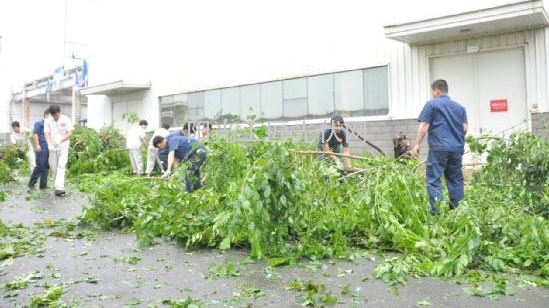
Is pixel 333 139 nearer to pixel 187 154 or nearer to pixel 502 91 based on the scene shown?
pixel 187 154

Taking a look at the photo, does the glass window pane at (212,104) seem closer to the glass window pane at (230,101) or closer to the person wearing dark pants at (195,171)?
the glass window pane at (230,101)

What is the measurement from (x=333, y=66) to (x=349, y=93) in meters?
0.93

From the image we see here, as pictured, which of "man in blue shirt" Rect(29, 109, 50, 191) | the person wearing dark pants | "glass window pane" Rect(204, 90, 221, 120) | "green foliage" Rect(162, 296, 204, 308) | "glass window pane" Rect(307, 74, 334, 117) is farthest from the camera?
"glass window pane" Rect(204, 90, 221, 120)

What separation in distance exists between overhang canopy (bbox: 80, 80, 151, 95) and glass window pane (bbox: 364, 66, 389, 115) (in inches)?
359

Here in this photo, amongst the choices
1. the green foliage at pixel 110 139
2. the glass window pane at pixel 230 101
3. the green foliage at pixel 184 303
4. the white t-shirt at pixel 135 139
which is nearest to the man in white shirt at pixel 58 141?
the white t-shirt at pixel 135 139

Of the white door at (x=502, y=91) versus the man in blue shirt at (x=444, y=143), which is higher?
the white door at (x=502, y=91)

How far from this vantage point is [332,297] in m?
3.32

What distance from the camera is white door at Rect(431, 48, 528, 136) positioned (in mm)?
10000

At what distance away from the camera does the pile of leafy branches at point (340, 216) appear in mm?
4125

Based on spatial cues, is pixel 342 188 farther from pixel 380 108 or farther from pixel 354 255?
pixel 380 108

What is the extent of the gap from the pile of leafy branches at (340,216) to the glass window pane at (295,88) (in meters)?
7.59

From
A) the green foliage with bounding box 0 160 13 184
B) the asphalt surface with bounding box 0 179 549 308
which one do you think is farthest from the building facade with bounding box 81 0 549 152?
the green foliage with bounding box 0 160 13 184

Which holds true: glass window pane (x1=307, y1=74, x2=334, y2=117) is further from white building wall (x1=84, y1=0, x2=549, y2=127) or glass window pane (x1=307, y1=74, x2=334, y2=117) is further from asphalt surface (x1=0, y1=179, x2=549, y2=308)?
asphalt surface (x1=0, y1=179, x2=549, y2=308)

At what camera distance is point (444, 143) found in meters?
5.61
